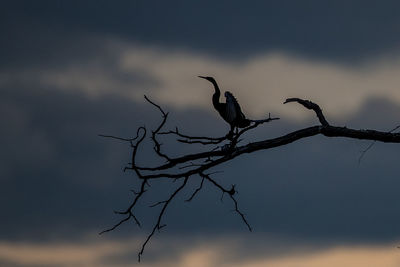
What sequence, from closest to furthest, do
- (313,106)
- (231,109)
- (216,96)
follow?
1. (313,106)
2. (231,109)
3. (216,96)

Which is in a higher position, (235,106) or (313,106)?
(235,106)

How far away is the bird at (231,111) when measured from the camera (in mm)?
12961

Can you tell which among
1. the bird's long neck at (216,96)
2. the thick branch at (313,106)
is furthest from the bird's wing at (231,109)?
the thick branch at (313,106)

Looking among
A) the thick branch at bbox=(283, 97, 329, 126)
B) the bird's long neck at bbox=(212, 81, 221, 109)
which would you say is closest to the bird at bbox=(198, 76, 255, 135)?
the bird's long neck at bbox=(212, 81, 221, 109)

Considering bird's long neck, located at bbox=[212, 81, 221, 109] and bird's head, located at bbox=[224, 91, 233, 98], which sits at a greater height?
bird's long neck, located at bbox=[212, 81, 221, 109]

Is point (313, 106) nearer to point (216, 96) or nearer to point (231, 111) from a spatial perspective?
point (231, 111)

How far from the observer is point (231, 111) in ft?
43.1

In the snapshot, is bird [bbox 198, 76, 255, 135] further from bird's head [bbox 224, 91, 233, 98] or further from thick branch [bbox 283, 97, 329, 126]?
thick branch [bbox 283, 97, 329, 126]

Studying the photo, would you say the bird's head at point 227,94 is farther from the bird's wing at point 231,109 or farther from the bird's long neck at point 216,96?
the bird's long neck at point 216,96

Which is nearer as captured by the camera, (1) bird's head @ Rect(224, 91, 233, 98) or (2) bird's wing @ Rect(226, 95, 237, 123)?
(2) bird's wing @ Rect(226, 95, 237, 123)

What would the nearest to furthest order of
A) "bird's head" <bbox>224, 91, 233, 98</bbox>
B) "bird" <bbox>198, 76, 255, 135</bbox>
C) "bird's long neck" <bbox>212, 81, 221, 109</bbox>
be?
"bird" <bbox>198, 76, 255, 135</bbox> → "bird's head" <bbox>224, 91, 233, 98</bbox> → "bird's long neck" <bbox>212, 81, 221, 109</bbox>

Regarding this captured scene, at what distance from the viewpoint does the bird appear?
12961 mm

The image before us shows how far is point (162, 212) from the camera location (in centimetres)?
895

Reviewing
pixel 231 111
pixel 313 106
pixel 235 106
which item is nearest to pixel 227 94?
pixel 235 106
